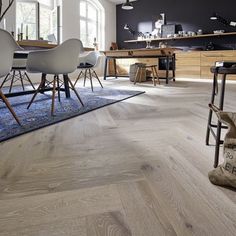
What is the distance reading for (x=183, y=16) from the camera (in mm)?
8398

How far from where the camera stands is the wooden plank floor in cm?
92

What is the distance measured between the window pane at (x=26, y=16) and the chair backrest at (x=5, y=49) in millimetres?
4936

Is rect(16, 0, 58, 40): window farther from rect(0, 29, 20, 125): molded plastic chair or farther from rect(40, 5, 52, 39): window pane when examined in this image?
rect(0, 29, 20, 125): molded plastic chair

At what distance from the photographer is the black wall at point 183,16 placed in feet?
25.3

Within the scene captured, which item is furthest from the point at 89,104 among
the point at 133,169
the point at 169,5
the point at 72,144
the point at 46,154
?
the point at 169,5

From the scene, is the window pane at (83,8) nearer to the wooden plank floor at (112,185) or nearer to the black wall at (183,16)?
the black wall at (183,16)

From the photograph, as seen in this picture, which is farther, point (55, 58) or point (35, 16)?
point (35, 16)

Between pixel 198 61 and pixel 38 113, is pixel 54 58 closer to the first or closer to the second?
pixel 38 113

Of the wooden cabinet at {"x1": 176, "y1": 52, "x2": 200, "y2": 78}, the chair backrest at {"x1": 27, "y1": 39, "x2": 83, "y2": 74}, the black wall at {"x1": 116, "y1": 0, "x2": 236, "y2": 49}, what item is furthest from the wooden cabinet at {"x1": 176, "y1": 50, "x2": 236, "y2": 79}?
the chair backrest at {"x1": 27, "y1": 39, "x2": 83, "y2": 74}

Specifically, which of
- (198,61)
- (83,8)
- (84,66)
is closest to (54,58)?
(84,66)

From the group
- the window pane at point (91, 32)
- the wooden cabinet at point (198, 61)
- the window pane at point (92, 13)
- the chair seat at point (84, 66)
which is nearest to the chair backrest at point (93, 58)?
the chair seat at point (84, 66)

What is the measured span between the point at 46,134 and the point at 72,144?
33cm

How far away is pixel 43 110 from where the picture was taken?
9.50 feet

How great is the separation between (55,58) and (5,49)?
2.44 ft
